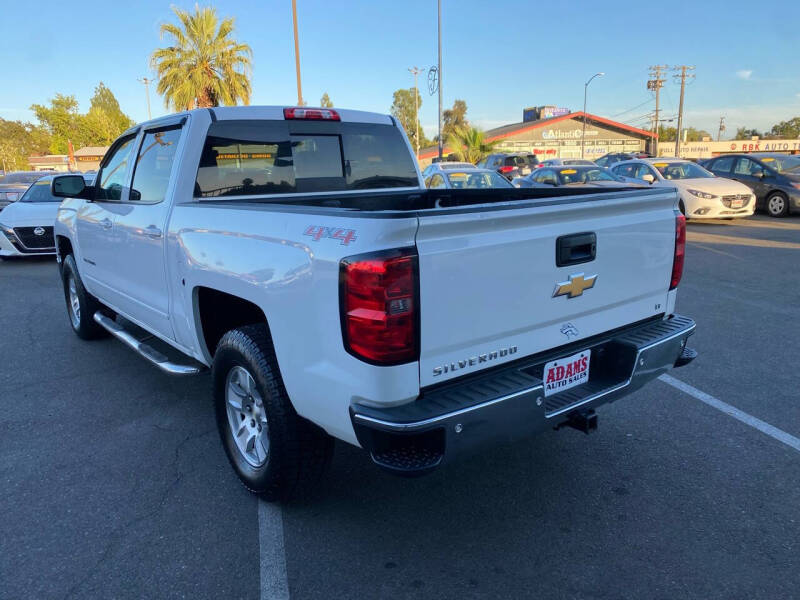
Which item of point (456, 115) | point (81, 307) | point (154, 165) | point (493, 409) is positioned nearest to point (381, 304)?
point (493, 409)

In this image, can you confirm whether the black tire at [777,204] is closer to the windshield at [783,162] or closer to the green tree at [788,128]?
the windshield at [783,162]

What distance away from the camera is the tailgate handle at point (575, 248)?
2.57m

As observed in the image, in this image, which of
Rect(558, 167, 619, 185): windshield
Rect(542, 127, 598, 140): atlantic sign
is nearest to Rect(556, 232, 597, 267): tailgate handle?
Rect(558, 167, 619, 185): windshield

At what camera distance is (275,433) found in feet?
8.88

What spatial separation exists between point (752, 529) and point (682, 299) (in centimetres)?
473

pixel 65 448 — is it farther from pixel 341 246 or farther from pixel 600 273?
pixel 600 273

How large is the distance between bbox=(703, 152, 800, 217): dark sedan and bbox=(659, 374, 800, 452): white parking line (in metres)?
13.2

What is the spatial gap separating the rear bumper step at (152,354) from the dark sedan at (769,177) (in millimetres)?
15670

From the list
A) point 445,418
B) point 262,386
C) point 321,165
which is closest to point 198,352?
point 262,386

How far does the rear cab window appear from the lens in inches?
146

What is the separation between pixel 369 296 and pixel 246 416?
1.40 meters

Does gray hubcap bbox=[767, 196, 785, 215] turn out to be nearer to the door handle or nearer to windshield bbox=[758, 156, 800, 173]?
windshield bbox=[758, 156, 800, 173]

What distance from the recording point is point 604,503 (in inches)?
118

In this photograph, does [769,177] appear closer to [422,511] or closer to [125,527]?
[422,511]
